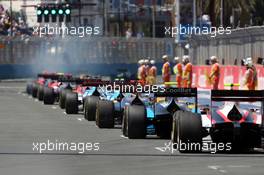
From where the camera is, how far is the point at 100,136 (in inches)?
920

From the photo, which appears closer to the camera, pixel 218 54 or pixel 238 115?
pixel 238 115

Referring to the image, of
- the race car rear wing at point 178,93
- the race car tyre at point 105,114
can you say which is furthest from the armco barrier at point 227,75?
the race car rear wing at point 178,93

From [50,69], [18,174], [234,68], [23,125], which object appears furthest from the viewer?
[50,69]

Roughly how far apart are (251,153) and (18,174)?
17.2ft

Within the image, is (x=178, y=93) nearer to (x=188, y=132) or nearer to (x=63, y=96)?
(x=188, y=132)

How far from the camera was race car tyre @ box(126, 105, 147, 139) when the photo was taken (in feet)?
71.1

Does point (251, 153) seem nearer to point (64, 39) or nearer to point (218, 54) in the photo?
point (218, 54)

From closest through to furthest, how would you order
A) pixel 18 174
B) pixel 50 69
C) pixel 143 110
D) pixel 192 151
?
pixel 18 174 → pixel 192 151 → pixel 143 110 → pixel 50 69

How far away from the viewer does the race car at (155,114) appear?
2123cm

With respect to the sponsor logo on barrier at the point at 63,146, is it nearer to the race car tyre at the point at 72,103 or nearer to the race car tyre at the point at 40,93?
the race car tyre at the point at 72,103

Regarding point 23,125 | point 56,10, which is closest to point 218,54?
point 56,10

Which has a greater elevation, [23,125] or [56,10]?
[56,10]

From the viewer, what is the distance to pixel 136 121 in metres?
21.8

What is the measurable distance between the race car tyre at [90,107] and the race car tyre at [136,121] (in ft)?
21.8
